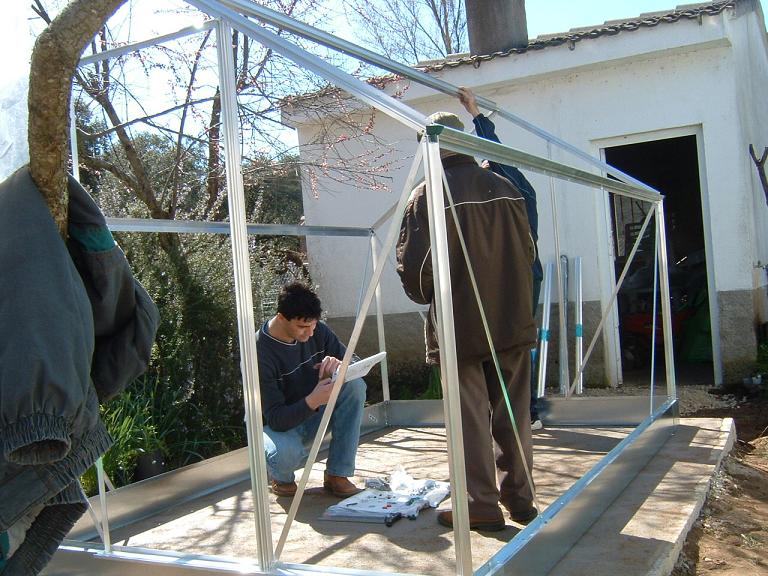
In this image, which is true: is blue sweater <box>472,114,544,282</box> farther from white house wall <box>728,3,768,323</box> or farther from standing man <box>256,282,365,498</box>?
white house wall <box>728,3,768,323</box>

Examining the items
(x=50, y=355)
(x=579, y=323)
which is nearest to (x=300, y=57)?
(x=50, y=355)

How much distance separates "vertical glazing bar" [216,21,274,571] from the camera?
9.27 ft

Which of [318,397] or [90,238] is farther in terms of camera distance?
[318,397]

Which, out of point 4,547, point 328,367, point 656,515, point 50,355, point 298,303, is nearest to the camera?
point 50,355

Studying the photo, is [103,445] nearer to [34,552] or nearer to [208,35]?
[34,552]

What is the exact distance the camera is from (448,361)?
247 centimetres

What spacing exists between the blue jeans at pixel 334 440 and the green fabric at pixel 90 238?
2.38 metres

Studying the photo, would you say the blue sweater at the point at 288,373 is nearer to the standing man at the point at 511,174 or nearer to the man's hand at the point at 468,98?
the standing man at the point at 511,174

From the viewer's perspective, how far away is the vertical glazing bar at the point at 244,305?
111 inches

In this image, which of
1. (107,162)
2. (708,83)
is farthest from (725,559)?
(107,162)

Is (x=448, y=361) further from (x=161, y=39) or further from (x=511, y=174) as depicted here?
(x=511, y=174)

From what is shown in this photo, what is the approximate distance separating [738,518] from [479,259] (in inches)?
75.0

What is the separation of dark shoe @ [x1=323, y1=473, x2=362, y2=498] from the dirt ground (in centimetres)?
163

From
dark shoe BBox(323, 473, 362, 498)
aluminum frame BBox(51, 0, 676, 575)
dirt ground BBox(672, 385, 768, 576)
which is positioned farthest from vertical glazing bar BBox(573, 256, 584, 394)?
aluminum frame BBox(51, 0, 676, 575)
